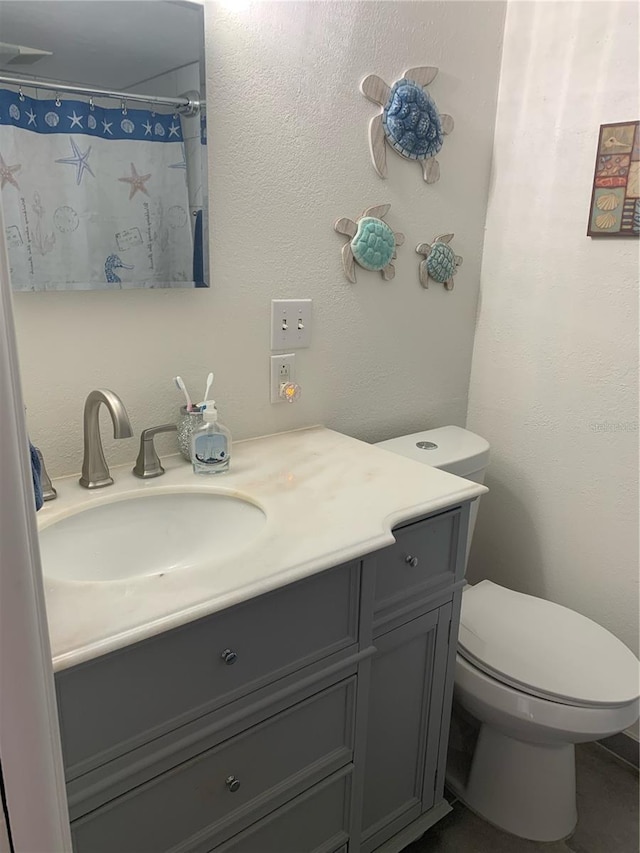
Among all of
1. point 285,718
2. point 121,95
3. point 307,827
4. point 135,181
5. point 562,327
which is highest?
point 121,95

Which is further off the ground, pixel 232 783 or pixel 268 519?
pixel 268 519

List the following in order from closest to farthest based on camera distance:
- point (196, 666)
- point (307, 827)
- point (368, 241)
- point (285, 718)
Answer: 1. point (196, 666)
2. point (285, 718)
3. point (307, 827)
4. point (368, 241)

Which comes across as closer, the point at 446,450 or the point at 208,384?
the point at 208,384

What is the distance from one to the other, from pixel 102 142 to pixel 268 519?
728 millimetres

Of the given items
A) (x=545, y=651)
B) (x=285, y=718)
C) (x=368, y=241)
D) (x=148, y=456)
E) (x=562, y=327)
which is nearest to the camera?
(x=285, y=718)

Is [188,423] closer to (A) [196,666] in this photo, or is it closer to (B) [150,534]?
(B) [150,534]

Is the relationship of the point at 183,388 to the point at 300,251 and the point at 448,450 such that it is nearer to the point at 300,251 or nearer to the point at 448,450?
the point at 300,251

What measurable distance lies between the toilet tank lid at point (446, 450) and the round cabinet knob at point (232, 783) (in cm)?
A: 80

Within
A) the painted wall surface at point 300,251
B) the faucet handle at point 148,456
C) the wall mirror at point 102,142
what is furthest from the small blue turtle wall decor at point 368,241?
the faucet handle at point 148,456

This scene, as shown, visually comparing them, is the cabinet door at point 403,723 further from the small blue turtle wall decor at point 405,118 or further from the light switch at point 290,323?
the small blue turtle wall decor at point 405,118

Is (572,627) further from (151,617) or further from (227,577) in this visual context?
(151,617)

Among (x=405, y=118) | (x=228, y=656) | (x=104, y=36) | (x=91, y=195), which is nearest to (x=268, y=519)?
(x=228, y=656)

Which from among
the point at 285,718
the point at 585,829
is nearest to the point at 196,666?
the point at 285,718

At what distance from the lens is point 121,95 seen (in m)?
1.11
